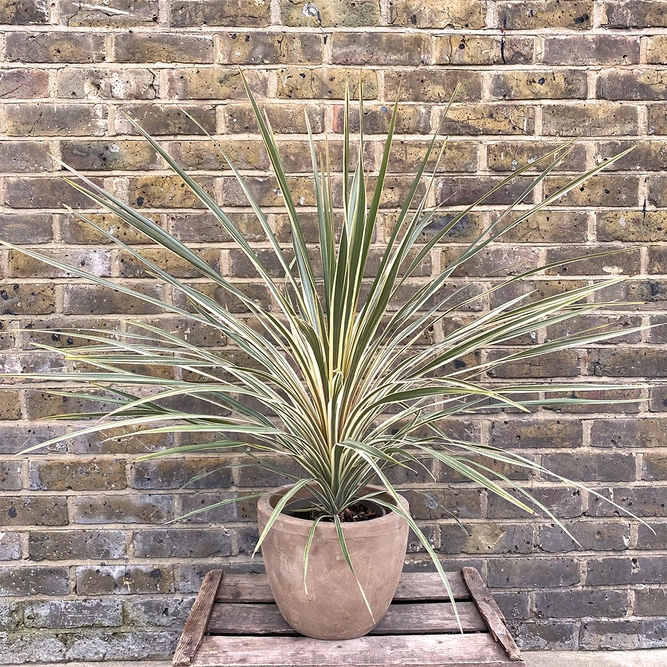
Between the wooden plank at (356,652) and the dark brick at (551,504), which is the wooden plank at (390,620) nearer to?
the wooden plank at (356,652)

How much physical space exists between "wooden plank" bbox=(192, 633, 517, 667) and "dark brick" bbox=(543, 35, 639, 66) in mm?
1422

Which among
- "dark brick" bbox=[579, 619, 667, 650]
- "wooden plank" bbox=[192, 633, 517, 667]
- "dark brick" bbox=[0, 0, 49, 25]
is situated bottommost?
"dark brick" bbox=[579, 619, 667, 650]

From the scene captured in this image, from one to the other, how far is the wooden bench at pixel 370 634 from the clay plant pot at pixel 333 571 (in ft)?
0.16

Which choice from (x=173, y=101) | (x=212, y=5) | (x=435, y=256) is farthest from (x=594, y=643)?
(x=212, y=5)

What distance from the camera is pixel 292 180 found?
5.00 ft

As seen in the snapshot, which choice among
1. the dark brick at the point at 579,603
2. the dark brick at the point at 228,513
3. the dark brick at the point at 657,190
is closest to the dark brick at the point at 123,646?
the dark brick at the point at 228,513

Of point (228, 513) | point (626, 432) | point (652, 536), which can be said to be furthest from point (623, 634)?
point (228, 513)

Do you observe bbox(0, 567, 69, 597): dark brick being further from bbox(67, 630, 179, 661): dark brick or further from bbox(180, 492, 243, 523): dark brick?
bbox(180, 492, 243, 523): dark brick

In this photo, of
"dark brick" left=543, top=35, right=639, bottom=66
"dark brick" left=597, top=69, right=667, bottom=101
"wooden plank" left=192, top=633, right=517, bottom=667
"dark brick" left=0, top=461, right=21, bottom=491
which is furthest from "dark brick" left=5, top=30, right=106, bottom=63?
"wooden plank" left=192, top=633, right=517, bottom=667

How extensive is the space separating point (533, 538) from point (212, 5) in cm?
167

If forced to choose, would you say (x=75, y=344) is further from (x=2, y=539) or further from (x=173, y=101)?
(x=173, y=101)

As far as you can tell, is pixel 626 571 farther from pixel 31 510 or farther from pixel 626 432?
pixel 31 510

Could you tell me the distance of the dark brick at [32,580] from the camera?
1.55 metres

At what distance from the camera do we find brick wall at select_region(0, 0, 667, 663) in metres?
1.49
